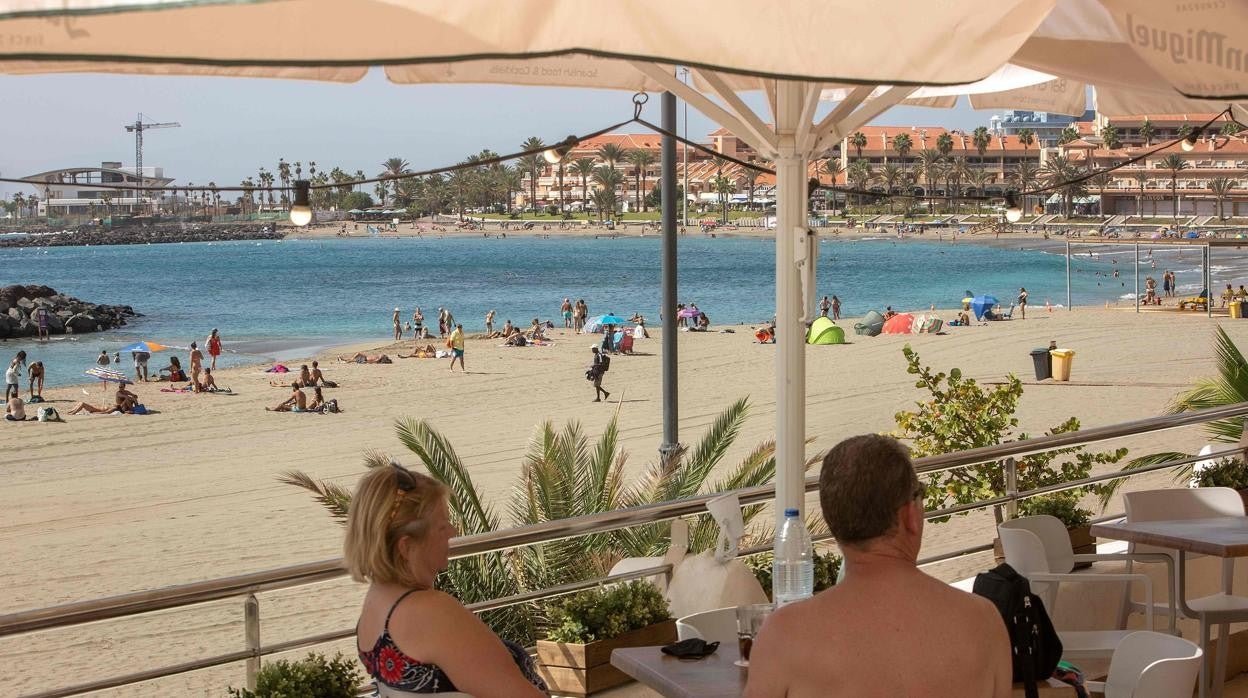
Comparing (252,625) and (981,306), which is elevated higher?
(252,625)

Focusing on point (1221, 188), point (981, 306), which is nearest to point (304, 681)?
point (981, 306)

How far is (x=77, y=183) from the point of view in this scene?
4.64 metres

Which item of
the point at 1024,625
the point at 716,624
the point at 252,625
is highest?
the point at 1024,625

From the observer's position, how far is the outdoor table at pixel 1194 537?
3955 millimetres

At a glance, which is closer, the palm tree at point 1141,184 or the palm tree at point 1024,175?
the palm tree at point 1141,184

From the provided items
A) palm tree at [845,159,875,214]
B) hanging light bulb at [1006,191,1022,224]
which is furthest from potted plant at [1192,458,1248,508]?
palm tree at [845,159,875,214]

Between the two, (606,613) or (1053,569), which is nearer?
(606,613)

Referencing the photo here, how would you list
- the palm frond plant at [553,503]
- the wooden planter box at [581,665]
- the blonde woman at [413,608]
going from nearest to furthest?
the blonde woman at [413,608] < the wooden planter box at [581,665] < the palm frond plant at [553,503]

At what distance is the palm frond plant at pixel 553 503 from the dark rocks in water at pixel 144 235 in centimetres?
12835

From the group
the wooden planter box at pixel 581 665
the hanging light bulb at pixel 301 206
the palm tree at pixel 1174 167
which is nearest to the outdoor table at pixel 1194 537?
the wooden planter box at pixel 581 665

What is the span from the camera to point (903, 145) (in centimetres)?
12350

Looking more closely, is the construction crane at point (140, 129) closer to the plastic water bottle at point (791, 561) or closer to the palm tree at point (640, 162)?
the palm tree at point (640, 162)

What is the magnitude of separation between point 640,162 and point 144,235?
2182 inches

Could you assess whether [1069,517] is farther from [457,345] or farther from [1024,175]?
[1024,175]
